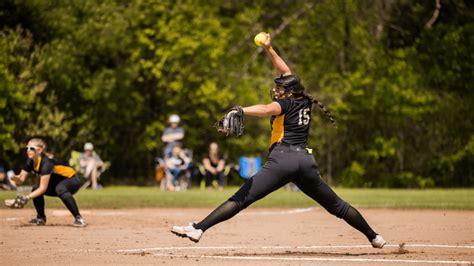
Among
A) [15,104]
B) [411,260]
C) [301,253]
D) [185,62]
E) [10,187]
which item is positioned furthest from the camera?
[185,62]

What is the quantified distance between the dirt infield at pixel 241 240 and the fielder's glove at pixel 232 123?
4.34ft

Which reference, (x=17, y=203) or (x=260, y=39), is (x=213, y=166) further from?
(x=260, y=39)

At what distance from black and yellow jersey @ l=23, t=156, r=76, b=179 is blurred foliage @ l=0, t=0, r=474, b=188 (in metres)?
13.8

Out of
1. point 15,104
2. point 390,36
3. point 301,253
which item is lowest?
point 301,253

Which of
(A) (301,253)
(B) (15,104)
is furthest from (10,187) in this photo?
(A) (301,253)

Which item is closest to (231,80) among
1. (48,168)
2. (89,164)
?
(89,164)

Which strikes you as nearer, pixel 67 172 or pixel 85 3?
pixel 67 172

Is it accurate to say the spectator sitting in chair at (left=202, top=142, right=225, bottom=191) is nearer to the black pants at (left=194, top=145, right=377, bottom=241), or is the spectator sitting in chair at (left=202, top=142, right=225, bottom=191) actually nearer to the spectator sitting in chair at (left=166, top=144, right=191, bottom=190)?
the spectator sitting in chair at (left=166, top=144, right=191, bottom=190)

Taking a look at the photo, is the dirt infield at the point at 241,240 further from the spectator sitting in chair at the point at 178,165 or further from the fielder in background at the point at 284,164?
the spectator sitting in chair at the point at 178,165

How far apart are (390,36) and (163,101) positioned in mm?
8533

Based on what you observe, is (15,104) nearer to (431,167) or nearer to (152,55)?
(152,55)

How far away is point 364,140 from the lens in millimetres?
32688

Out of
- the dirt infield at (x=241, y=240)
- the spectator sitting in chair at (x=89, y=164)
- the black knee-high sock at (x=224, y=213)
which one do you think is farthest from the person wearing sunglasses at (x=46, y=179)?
the spectator sitting in chair at (x=89, y=164)

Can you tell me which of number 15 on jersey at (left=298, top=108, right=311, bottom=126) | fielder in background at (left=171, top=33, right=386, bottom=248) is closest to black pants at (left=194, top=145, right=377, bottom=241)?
fielder in background at (left=171, top=33, right=386, bottom=248)
